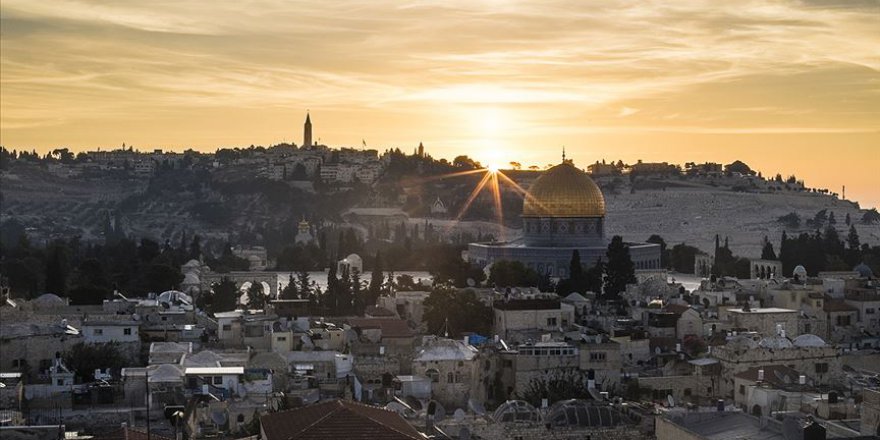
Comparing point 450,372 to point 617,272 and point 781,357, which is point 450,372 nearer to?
point 781,357

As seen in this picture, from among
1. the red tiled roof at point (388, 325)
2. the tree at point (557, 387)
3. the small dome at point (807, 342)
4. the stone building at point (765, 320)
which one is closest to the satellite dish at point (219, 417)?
the tree at point (557, 387)

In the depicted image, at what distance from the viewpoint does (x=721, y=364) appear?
29594 millimetres

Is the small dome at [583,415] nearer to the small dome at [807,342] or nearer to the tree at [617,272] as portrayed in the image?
the small dome at [807,342]

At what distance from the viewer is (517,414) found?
2439 cm

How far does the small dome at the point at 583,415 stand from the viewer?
2350cm

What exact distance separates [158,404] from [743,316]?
14.8 meters

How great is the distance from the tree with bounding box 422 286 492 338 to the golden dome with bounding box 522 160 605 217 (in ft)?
55.6

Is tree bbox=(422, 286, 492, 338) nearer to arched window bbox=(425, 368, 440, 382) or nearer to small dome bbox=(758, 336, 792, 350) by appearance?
arched window bbox=(425, 368, 440, 382)

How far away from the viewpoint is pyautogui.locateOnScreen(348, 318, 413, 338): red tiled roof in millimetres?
33031

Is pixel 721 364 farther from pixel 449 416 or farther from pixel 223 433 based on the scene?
pixel 223 433

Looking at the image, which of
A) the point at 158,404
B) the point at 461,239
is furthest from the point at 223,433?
the point at 461,239

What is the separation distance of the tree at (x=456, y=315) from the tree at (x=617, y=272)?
24.3 ft

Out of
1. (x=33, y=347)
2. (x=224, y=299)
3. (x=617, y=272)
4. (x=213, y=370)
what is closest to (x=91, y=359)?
(x=33, y=347)

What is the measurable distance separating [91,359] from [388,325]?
22.9ft
